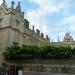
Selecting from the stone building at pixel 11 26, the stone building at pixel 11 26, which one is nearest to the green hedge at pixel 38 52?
the stone building at pixel 11 26

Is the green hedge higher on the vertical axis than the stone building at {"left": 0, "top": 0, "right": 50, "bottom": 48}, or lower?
lower

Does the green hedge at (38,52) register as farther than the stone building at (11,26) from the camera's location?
No

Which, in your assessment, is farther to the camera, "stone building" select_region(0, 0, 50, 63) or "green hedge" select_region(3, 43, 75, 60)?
"stone building" select_region(0, 0, 50, 63)

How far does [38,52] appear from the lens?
A: 26.1 metres

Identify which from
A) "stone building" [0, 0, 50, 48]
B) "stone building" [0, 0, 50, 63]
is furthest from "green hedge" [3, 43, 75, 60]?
"stone building" [0, 0, 50, 48]

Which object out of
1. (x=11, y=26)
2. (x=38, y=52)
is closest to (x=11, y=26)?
(x=11, y=26)

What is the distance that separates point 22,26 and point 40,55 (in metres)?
7.54

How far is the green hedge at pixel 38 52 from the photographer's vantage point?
2528 centimetres

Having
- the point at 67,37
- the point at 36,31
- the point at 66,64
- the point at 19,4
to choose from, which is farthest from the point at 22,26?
the point at 67,37

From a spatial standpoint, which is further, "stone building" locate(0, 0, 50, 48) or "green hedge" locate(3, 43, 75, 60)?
"stone building" locate(0, 0, 50, 48)

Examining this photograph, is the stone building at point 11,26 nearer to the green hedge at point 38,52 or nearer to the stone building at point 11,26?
the stone building at point 11,26

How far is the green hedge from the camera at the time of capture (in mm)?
25281

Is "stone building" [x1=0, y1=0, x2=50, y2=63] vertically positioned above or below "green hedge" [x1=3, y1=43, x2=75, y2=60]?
above

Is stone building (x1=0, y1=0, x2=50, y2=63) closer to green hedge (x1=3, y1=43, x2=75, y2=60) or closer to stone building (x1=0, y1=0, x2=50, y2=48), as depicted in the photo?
stone building (x1=0, y1=0, x2=50, y2=48)
